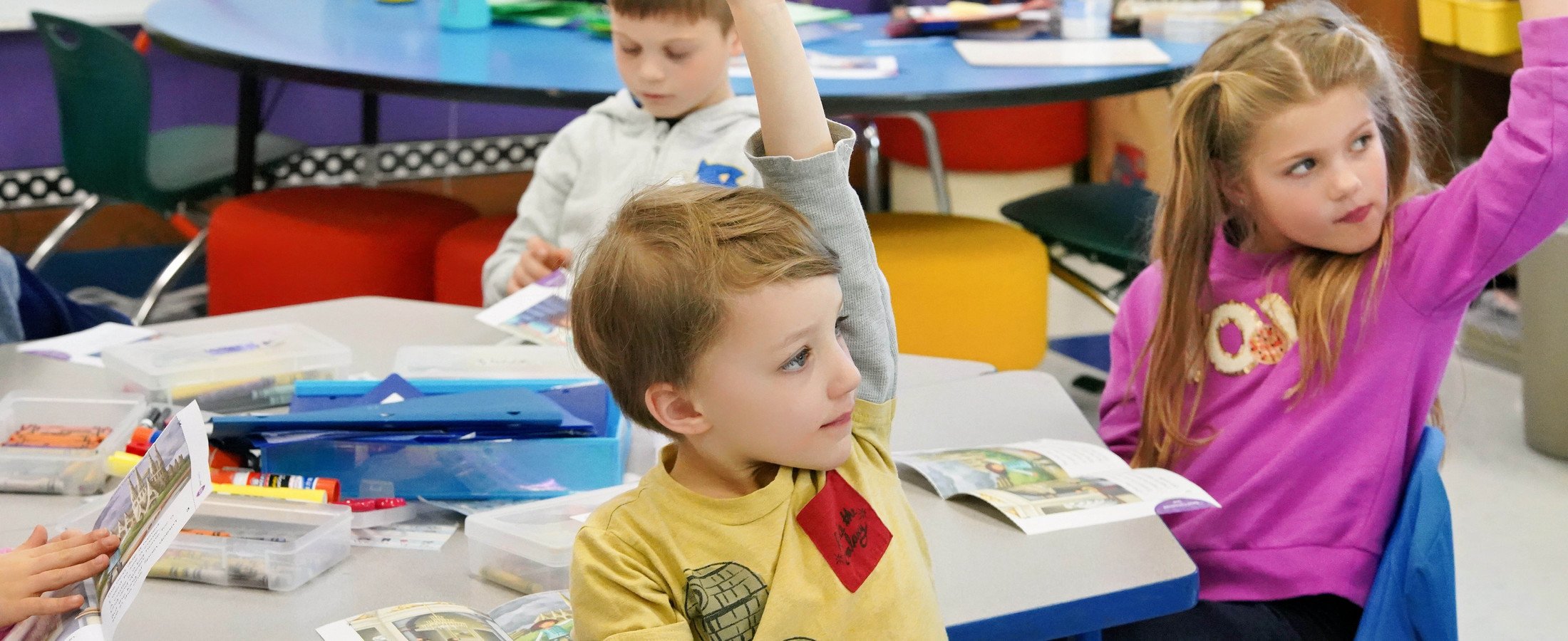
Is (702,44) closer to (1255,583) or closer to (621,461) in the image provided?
(621,461)

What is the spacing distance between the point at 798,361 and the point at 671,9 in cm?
102

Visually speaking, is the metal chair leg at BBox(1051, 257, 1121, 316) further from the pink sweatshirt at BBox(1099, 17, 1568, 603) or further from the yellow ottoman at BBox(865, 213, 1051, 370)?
the pink sweatshirt at BBox(1099, 17, 1568, 603)

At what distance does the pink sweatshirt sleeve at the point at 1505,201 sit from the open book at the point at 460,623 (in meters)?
0.91

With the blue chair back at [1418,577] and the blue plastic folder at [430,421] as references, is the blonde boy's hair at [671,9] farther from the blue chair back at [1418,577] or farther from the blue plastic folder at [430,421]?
the blue chair back at [1418,577]

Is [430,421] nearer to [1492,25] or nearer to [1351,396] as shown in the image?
[1351,396]

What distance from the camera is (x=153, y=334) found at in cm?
170

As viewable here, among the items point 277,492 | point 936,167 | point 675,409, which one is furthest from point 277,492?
point 936,167

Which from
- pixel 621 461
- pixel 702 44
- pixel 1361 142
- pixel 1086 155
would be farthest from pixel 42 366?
pixel 1086 155

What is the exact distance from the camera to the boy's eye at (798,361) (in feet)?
3.12

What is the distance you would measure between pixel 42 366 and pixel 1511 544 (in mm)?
2312

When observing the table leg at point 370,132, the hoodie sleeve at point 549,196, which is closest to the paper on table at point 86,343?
the hoodie sleeve at point 549,196

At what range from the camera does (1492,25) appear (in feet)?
10.2

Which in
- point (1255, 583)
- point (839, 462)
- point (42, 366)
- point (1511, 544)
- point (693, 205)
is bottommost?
point (1511, 544)

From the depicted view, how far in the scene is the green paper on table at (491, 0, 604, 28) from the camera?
→ 3342 mm
